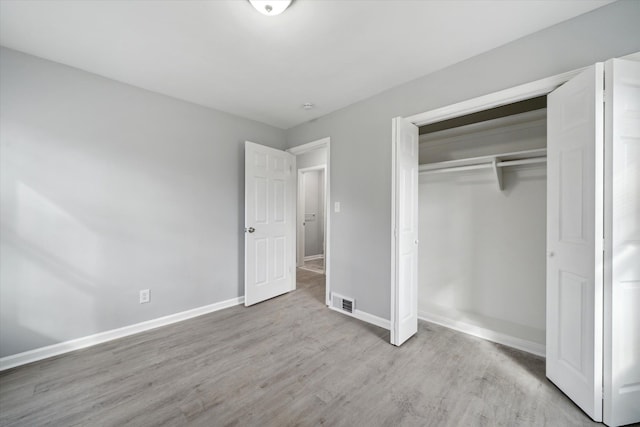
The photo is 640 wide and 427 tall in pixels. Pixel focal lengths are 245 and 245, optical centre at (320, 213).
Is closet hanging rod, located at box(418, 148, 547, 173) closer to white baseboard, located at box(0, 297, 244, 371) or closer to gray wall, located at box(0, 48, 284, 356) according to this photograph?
gray wall, located at box(0, 48, 284, 356)

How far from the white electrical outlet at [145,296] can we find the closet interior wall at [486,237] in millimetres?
3032

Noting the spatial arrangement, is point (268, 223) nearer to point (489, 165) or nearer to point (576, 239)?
point (489, 165)

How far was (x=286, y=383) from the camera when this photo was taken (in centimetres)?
177

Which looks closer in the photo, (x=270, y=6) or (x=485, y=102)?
(x=270, y=6)

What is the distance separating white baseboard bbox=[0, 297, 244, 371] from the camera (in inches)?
77.5

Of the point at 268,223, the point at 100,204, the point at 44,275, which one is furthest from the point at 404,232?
the point at 44,275

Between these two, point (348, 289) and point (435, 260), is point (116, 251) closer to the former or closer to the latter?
point (348, 289)

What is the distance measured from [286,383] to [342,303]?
137 cm

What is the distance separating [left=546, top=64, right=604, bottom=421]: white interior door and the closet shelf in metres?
0.42

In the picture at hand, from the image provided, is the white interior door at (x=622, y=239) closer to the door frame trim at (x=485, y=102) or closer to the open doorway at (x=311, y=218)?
the door frame trim at (x=485, y=102)

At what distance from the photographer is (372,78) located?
2.42 meters

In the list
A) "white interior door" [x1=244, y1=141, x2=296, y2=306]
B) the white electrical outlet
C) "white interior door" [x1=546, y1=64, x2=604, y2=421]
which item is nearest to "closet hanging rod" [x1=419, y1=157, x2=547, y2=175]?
"white interior door" [x1=546, y1=64, x2=604, y2=421]

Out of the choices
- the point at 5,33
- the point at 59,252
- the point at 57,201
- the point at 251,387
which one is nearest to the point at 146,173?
the point at 57,201

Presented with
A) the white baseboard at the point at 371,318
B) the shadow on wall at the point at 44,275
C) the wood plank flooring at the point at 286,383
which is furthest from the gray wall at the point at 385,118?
the shadow on wall at the point at 44,275
